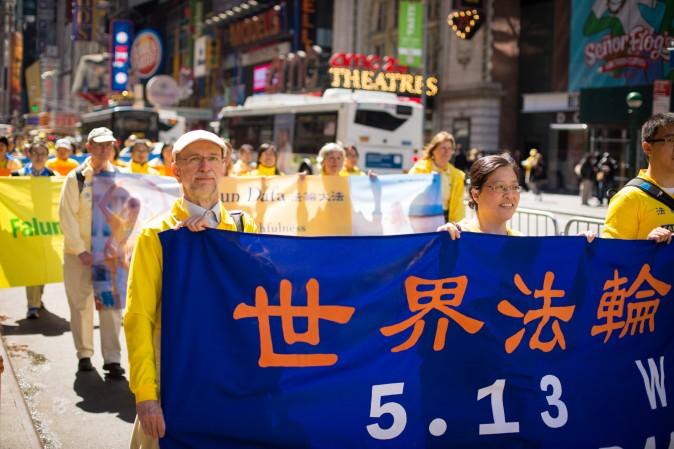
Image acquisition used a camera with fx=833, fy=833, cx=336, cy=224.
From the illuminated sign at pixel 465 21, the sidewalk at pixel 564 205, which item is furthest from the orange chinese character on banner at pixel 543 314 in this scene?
the illuminated sign at pixel 465 21

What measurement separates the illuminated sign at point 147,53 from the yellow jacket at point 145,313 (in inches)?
3356

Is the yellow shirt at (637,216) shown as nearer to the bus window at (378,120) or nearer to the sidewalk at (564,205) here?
the sidewalk at (564,205)

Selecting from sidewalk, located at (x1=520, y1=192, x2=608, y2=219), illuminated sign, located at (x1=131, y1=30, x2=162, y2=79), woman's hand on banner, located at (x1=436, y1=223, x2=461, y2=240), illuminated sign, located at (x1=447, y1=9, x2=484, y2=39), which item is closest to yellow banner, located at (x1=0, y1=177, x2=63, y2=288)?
woman's hand on banner, located at (x1=436, y1=223, x2=461, y2=240)

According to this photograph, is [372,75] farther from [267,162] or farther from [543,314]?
[543,314]

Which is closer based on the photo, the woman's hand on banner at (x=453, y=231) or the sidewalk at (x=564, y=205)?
the woman's hand on banner at (x=453, y=231)

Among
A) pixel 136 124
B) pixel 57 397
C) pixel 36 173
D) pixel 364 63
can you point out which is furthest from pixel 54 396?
pixel 136 124

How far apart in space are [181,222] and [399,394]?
117cm

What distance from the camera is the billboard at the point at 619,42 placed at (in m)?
28.1

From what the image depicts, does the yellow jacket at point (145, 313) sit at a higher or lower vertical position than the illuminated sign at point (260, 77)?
lower

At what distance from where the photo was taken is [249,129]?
29750 mm

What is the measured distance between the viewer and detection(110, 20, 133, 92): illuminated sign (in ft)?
312

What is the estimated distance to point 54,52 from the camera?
15262 cm

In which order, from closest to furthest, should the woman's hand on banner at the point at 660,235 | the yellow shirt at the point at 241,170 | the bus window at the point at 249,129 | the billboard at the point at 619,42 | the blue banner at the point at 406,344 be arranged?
the blue banner at the point at 406,344 < the woman's hand on banner at the point at 660,235 < the yellow shirt at the point at 241,170 < the billboard at the point at 619,42 < the bus window at the point at 249,129

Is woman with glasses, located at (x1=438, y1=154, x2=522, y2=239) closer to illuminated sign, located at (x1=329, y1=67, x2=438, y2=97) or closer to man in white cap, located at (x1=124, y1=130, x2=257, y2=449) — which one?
man in white cap, located at (x1=124, y1=130, x2=257, y2=449)
